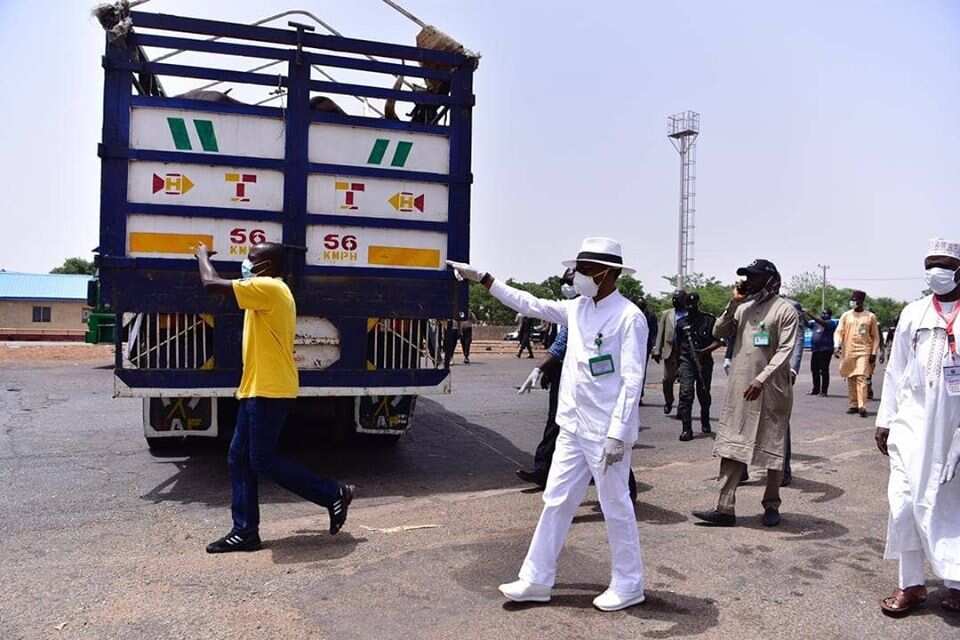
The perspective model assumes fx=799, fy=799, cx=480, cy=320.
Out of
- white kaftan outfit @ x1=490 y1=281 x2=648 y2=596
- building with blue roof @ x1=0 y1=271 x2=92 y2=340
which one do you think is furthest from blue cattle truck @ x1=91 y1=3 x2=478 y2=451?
building with blue roof @ x1=0 y1=271 x2=92 y2=340

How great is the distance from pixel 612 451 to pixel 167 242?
3.75 meters

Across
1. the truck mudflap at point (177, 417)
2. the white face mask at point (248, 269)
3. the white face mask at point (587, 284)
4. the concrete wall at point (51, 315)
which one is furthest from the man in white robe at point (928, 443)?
the concrete wall at point (51, 315)

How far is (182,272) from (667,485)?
4200 mm

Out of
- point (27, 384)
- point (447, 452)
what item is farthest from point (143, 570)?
point (27, 384)

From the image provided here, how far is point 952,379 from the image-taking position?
12.7 ft

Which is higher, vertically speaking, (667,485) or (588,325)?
(588,325)

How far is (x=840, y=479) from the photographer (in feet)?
22.5

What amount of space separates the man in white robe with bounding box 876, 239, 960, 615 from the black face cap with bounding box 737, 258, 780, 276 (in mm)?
1303

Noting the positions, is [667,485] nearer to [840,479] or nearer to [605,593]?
[840,479]

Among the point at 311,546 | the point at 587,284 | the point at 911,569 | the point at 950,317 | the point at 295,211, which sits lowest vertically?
the point at 311,546

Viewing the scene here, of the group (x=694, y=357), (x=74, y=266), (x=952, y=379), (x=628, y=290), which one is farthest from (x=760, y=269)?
(x=74, y=266)

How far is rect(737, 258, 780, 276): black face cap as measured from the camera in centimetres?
544

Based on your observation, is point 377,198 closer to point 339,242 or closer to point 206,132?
point 339,242

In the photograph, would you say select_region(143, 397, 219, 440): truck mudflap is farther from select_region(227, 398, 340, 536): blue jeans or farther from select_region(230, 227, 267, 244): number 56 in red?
select_region(227, 398, 340, 536): blue jeans
